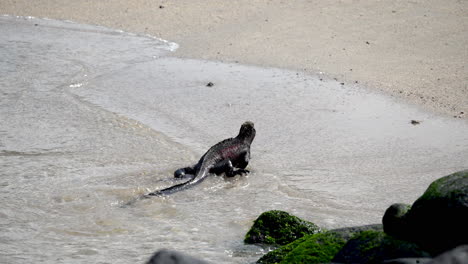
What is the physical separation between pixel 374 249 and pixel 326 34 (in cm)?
888

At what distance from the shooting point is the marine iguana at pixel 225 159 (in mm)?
7477

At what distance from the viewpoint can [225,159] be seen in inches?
305

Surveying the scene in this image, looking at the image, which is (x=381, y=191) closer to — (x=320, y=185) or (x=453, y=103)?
(x=320, y=185)

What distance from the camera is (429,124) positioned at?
29.7ft

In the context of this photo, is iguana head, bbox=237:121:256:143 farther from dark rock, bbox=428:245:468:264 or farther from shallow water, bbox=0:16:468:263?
dark rock, bbox=428:245:468:264

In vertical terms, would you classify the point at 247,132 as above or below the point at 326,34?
below

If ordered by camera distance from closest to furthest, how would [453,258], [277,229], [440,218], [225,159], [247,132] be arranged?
[453,258]
[440,218]
[277,229]
[225,159]
[247,132]

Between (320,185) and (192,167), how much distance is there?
138 cm

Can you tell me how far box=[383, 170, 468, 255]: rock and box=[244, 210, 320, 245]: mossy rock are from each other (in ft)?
4.54

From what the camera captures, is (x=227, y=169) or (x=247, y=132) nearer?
(x=227, y=169)

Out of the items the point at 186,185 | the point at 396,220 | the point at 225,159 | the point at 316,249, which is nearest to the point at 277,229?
the point at 316,249

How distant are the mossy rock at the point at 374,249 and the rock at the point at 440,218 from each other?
0.08m

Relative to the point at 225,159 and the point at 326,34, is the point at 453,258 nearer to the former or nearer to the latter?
the point at 225,159

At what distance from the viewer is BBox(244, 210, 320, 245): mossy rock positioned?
5.75 meters
